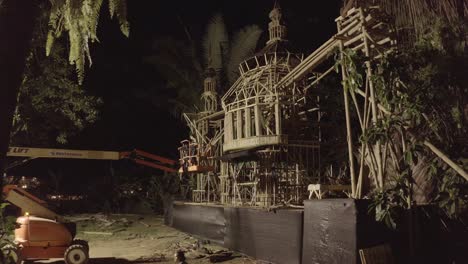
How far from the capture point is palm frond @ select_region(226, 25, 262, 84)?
22.4 metres

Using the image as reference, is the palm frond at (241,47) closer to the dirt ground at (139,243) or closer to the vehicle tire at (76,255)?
the dirt ground at (139,243)

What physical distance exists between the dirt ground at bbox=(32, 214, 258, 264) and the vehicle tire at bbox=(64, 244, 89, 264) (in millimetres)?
1365

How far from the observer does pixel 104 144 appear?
30125 millimetres

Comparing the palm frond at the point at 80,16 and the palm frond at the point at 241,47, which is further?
the palm frond at the point at 241,47

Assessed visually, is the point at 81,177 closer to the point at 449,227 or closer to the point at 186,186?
the point at 186,186

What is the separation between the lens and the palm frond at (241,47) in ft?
73.4

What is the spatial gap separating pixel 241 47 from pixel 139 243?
12235 millimetres

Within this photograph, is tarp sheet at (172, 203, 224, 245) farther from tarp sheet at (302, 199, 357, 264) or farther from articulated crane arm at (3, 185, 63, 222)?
tarp sheet at (302, 199, 357, 264)

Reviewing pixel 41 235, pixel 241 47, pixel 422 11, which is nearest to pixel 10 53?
pixel 422 11

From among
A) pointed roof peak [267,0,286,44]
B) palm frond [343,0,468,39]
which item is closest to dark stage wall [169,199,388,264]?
palm frond [343,0,468,39]

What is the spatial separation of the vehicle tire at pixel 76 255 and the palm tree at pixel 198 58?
13.6m

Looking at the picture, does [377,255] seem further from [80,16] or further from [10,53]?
[10,53]

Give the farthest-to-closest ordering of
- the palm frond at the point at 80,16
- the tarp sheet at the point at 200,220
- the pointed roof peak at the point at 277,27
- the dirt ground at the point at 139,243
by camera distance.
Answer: the pointed roof peak at the point at 277,27 → the tarp sheet at the point at 200,220 → the dirt ground at the point at 139,243 → the palm frond at the point at 80,16

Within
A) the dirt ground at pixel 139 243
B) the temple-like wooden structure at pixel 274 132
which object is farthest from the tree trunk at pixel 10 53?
the dirt ground at pixel 139 243
